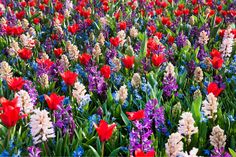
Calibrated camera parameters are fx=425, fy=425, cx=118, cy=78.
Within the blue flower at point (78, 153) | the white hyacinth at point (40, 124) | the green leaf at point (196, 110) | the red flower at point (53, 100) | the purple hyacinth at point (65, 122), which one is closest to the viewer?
the white hyacinth at point (40, 124)

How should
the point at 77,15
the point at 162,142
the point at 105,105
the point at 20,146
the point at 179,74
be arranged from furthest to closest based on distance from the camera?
the point at 77,15
the point at 179,74
the point at 105,105
the point at 162,142
the point at 20,146

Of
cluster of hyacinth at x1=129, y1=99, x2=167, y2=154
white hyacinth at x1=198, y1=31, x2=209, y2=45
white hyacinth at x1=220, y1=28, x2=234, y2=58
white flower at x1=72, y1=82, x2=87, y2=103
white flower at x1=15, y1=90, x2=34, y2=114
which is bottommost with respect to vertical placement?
cluster of hyacinth at x1=129, y1=99, x2=167, y2=154

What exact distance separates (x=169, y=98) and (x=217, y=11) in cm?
383

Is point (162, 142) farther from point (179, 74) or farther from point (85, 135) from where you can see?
point (179, 74)

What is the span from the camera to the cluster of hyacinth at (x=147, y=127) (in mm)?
2756

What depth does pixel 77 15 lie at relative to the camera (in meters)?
6.96

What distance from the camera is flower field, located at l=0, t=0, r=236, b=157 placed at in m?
2.86

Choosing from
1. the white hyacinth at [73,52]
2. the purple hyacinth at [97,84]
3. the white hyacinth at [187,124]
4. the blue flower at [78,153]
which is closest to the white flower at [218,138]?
the white hyacinth at [187,124]

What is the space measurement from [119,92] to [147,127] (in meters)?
0.79

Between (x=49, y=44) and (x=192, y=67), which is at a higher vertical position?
(x=49, y=44)

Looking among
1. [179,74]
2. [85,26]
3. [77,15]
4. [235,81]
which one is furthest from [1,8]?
[235,81]

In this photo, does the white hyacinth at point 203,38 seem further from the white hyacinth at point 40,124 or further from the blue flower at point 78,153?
the white hyacinth at point 40,124

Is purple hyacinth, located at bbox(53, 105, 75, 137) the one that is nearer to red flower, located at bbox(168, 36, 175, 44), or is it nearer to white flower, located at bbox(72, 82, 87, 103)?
white flower, located at bbox(72, 82, 87, 103)

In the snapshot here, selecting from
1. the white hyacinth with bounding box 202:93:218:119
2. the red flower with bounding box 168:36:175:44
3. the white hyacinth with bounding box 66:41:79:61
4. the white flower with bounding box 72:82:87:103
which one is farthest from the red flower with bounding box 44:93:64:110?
the red flower with bounding box 168:36:175:44
